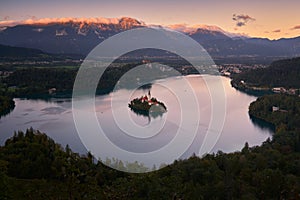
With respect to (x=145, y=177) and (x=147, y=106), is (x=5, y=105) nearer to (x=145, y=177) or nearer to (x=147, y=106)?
(x=147, y=106)

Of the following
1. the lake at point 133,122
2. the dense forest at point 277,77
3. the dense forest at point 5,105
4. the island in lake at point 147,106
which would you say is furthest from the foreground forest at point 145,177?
the dense forest at point 277,77

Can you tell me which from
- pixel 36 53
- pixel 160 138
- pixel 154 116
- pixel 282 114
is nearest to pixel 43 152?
pixel 160 138

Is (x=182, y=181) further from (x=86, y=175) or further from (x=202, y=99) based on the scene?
(x=202, y=99)

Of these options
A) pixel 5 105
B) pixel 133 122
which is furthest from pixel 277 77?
pixel 5 105

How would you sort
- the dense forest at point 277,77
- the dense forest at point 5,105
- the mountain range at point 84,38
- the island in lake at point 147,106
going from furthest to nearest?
the mountain range at point 84,38 → the dense forest at point 277,77 → the dense forest at point 5,105 → the island in lake at point 147,106

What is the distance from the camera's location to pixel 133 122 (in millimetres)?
11328

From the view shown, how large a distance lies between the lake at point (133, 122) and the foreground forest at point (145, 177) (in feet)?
5.57

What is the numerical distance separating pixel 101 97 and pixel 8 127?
6786 mm

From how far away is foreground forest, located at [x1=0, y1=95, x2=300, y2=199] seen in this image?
4.09 metres

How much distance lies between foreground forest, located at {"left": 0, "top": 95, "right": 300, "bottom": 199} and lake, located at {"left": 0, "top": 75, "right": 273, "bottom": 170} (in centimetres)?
170

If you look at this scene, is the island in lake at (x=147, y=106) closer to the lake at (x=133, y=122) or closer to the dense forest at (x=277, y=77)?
the lake at (x=133, y=122)

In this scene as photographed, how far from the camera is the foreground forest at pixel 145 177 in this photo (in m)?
4.09

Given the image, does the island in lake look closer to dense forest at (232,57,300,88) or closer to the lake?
the lake

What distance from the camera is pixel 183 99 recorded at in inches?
603
